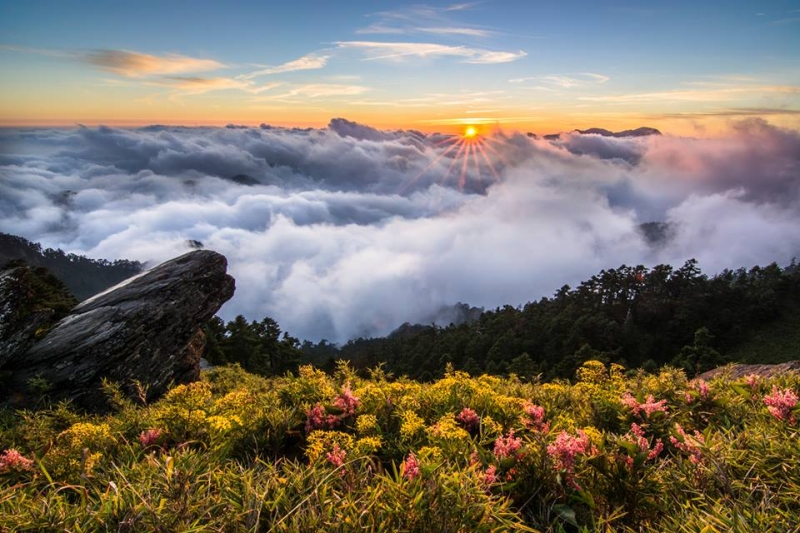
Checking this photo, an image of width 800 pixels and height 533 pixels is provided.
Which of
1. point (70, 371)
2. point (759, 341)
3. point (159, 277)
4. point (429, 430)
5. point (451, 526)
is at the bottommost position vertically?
point (759, 341)

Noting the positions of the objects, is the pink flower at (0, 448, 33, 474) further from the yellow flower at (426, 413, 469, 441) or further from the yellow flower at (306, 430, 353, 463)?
the yellow flower at (426, 413, 469, 441)

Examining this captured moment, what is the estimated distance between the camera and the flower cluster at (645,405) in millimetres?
4320

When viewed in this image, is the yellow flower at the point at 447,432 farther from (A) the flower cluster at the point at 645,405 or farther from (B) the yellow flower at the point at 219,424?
(A) the flower cluster at the point at 645,405

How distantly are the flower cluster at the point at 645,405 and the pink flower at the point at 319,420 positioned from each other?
3079mm

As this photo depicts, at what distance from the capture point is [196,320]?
14.6 m

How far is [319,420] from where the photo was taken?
14.4ft

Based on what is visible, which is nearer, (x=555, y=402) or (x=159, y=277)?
(x=555, y=402)

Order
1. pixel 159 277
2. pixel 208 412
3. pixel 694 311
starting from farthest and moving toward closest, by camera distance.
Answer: pixel 694 311
pixel 159 277
pixel 208 412

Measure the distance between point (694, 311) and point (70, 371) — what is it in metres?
67.6

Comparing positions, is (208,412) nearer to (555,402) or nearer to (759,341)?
(555,402)

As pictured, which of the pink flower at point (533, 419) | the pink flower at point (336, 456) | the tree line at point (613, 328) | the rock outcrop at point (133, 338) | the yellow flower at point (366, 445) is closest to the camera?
the pink flower at point (336, 456)

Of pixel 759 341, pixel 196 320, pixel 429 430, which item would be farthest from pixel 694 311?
pixel 429 430

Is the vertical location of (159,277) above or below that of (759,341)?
above

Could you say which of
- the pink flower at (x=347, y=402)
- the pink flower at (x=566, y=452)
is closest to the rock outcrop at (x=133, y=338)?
the pink flower at (x=347, y=402)
